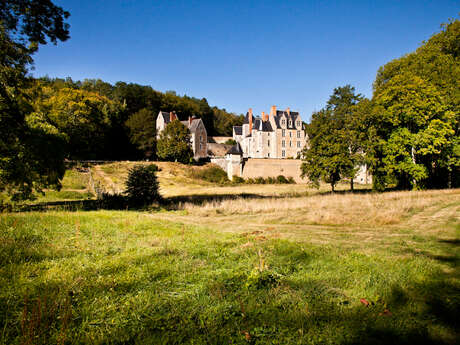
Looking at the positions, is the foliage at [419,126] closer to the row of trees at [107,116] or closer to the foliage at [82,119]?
the row of trees at [107,116]

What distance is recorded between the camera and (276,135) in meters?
65.8

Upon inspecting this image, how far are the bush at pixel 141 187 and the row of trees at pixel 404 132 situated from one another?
44.8 ft

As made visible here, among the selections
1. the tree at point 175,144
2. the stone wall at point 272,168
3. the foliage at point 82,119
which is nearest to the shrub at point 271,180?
the stone wall at point 272,168

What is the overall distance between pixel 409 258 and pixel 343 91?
5211 centimetres

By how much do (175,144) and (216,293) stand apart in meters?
51.8

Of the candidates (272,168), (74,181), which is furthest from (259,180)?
(74,181)

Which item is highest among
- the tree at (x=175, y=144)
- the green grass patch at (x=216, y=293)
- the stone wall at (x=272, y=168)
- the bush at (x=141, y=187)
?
the tree at (x=175, y=144)

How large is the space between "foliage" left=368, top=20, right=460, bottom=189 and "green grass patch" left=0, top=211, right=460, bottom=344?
668 inches

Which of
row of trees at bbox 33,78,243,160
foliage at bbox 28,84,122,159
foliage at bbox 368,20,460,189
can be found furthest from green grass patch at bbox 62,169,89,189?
foliage at bbox 368,20,460,189

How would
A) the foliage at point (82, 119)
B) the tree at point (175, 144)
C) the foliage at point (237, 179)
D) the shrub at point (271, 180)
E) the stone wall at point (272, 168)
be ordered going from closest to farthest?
the foliage at point (82, 119) < the shrub at point (271, 180) < the foliage at point (237, 179) < the stone wall at point (272, 168) < the tree at point (175, 144)

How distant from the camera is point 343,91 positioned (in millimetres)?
51375

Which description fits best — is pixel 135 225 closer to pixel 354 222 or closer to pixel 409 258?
pixel 409 258

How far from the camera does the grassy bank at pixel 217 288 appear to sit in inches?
120

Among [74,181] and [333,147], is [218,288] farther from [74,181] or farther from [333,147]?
[74,181]
